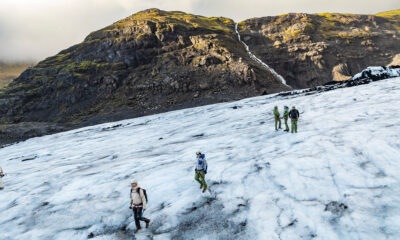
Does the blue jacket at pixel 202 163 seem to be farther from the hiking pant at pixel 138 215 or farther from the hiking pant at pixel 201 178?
the hiking pant at pixel 138 215

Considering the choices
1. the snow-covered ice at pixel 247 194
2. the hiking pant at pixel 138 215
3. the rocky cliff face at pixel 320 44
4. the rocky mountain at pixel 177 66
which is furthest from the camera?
the rocky cliff face at pixel 320 44

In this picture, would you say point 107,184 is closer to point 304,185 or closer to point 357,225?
point 304,185

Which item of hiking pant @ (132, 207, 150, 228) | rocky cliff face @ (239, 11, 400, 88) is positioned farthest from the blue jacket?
rocky cliff face @ (239, 11, 400, 88)

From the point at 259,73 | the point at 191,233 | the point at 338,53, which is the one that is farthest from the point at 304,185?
the point at 338,53

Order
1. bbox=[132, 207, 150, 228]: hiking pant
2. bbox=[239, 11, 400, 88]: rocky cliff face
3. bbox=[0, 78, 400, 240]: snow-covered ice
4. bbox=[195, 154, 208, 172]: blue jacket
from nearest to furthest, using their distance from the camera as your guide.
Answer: bbox=[0, 78, 400, 240]: snow-covered ice
bbox=[132, 207, 150, 228]: hiking pant
bbox=[195, 154, 208, 172]: blue jacket
bbox=[239, 11, 400, 88]: rocky cliff face

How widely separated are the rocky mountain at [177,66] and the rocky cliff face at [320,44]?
0.35m

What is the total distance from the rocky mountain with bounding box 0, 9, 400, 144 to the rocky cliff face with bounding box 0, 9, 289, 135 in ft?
1.04

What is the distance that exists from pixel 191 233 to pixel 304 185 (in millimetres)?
4699

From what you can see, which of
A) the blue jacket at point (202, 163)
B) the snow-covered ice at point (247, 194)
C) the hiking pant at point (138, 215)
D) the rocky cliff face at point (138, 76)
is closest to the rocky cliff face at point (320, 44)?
the rocky cliff face at point (138, 76)

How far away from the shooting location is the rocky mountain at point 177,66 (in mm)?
71875

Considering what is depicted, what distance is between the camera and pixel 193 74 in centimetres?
7762

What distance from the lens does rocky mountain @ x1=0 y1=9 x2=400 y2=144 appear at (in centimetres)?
7188

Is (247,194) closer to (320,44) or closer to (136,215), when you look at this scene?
(136,215)

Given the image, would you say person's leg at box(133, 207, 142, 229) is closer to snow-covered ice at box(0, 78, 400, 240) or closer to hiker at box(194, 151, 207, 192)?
snow-covered ice at box(0, 78, 400, 240)
